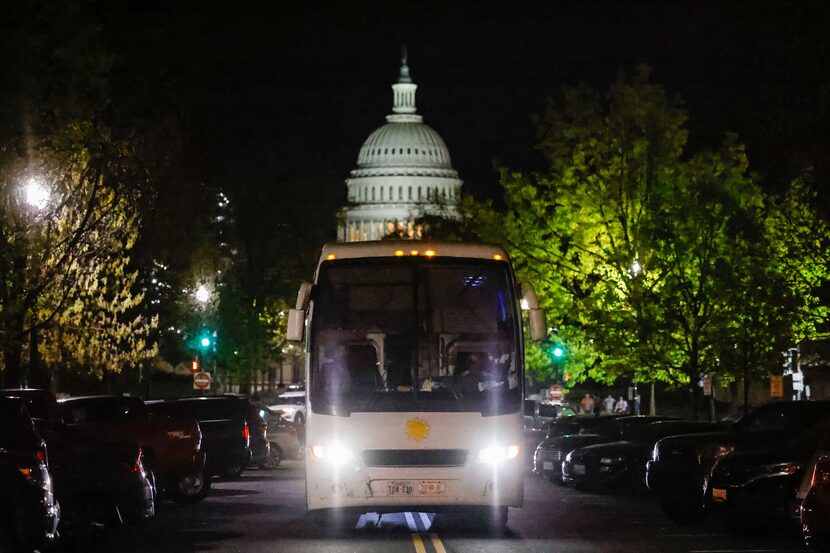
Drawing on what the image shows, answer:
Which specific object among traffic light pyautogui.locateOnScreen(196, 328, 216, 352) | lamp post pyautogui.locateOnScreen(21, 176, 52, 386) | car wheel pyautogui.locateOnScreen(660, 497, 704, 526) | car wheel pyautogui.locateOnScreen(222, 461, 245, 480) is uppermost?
lamp post pyautogui.locateOnScreen(21, 176, 52, 386)

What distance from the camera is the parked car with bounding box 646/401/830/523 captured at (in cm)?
2195

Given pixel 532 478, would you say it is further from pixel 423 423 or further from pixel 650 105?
pixel 423 423

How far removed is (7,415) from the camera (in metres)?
15.4

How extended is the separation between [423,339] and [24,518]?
6217 mm

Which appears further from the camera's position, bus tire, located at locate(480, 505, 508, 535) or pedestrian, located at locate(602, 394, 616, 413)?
pedestrian, located at locate(602, 394, 616, 413)

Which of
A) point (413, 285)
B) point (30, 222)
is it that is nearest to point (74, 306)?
point (30, 222)

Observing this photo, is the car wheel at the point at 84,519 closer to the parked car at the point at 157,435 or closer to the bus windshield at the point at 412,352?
the bus windshield at the point at 412,352

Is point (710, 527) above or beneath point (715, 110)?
beneath

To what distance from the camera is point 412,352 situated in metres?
19.8

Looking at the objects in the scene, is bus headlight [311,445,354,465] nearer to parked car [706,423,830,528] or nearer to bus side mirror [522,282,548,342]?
bus side mirror [522,282,548,342]

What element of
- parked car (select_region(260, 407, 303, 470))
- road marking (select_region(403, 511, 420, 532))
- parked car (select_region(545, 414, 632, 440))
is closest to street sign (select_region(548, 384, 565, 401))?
parked car (select_region(260, 407, 303, 470))

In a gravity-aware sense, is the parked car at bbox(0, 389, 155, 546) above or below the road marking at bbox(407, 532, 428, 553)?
above

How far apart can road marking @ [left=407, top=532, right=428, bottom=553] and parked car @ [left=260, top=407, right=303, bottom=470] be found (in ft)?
61.4

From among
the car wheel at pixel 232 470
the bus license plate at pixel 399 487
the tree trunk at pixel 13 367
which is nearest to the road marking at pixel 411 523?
the bus license plate at pixel 399 487
